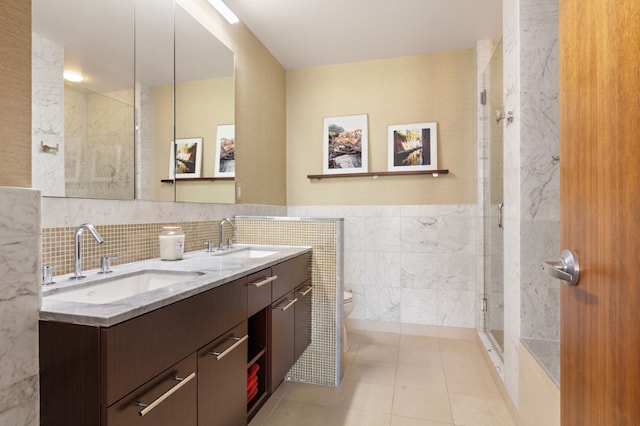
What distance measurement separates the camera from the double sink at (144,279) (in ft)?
3.72

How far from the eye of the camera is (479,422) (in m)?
1.82

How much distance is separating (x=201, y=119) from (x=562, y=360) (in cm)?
219

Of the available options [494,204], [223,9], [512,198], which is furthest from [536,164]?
[223,9]

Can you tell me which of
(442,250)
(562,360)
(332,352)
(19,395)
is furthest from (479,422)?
(19,395)

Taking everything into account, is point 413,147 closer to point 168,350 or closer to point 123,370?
point 168,350

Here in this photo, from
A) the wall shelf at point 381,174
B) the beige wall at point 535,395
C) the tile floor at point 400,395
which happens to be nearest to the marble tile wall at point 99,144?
the tile floor at point 400,395

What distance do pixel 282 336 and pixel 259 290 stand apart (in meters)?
0.42

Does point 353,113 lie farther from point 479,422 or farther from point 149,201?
point 479,422

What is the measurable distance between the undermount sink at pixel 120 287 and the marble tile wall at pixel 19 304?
0.72ft

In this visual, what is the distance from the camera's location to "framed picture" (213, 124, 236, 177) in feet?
7.68

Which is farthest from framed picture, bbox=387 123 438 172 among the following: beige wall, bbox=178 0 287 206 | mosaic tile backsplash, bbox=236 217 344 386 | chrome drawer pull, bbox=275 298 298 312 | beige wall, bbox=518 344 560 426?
beige wall, bbox=518 344 560 426

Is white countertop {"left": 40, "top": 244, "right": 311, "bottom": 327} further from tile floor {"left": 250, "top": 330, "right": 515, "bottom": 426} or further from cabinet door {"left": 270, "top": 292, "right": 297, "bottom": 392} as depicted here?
tile floor {"left": 250, "top": 330, "right": 515, "bottom": 426}

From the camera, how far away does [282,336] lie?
6.04ft

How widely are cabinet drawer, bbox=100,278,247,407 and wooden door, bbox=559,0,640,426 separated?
107 cm
